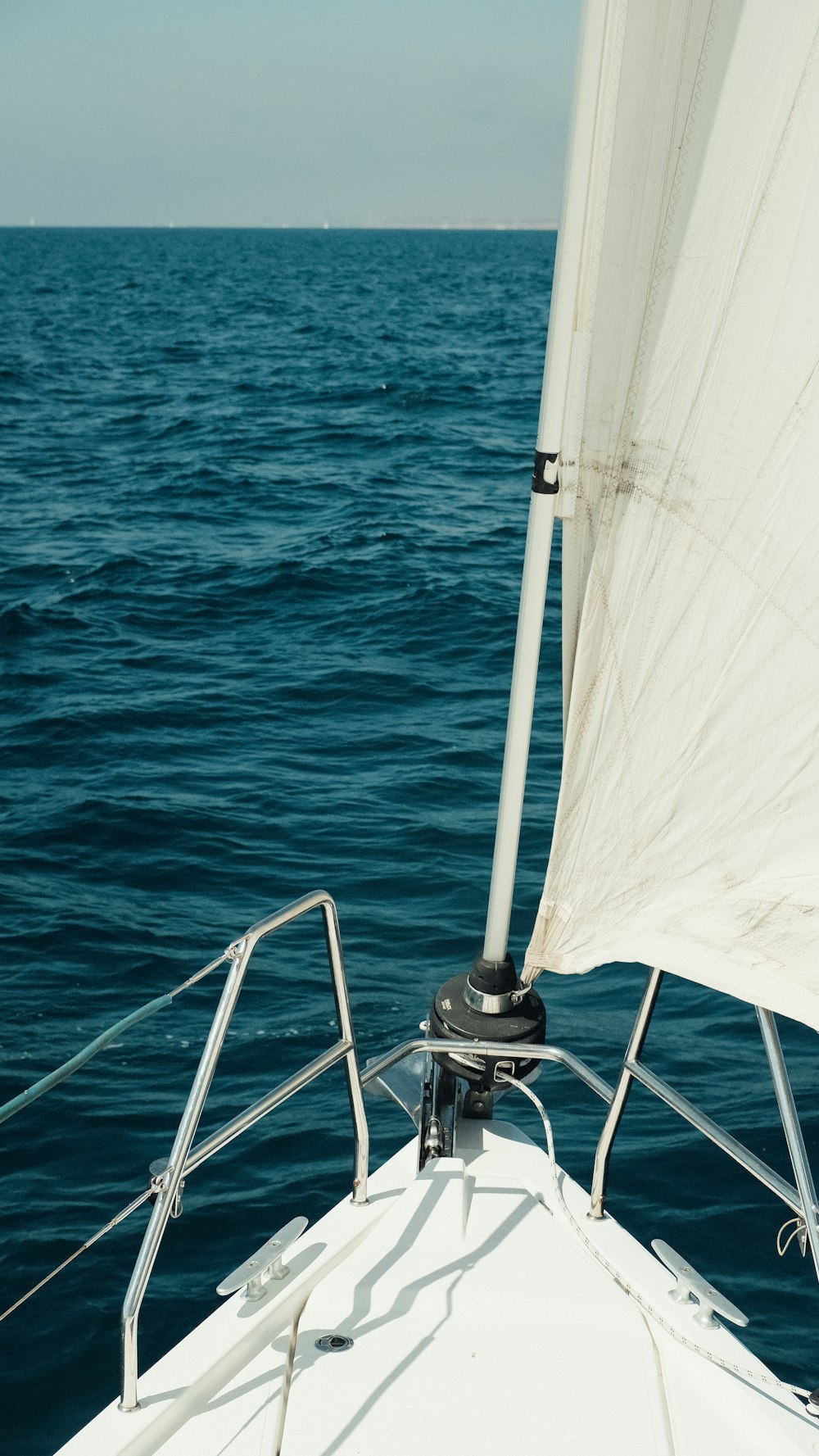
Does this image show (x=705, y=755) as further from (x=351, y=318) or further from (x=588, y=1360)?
(x=351, y=318)

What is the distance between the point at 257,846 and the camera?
8242 mm

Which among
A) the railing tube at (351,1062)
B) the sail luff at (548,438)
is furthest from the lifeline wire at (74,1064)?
the sail luff at (548,438)

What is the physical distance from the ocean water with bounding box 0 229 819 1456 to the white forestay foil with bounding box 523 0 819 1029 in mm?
2615

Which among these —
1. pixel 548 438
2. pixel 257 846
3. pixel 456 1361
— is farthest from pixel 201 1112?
pixel 257 846

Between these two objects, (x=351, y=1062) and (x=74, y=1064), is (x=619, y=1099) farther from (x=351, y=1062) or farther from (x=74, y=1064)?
(x=74, y=1064)

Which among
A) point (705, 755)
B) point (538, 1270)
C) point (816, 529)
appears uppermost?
point (816, 529)

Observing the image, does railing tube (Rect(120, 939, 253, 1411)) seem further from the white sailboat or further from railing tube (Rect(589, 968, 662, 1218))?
railing tube (Rect(589, 968, 662, 1218))

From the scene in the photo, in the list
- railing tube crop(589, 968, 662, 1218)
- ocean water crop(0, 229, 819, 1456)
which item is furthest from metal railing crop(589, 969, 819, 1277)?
ocean water crop(0, 229, 819, 1456)

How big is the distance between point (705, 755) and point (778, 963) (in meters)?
0.44

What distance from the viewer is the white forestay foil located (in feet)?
7.66

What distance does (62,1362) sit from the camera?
4.53 metres

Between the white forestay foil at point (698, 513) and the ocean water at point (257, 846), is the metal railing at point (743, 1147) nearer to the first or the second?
the white forestay foil at point (698, 513)

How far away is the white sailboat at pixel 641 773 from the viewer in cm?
238

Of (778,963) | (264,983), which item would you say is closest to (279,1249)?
(778,963)
